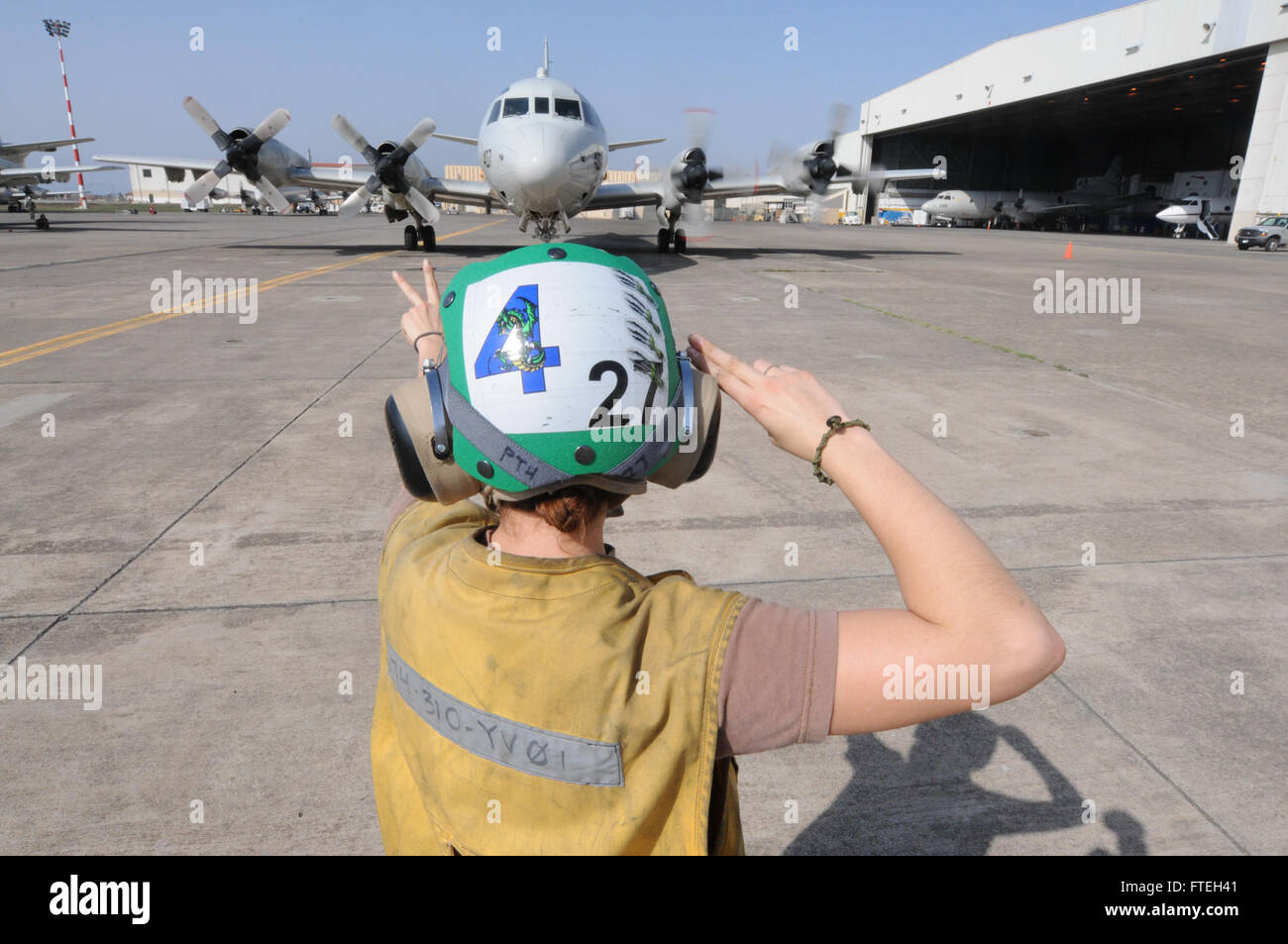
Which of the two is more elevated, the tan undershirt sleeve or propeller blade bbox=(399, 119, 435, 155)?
propeller blade bbox=(399, 119, 435, 155)

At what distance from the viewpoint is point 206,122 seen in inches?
806

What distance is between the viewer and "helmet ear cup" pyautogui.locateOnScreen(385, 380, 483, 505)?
123 centimetres

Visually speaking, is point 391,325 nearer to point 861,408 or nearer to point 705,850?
point 861,408

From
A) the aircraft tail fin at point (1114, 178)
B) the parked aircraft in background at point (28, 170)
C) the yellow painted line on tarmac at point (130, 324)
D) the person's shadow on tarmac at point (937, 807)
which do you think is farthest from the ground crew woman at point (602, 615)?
the aircraft tail fin at point (1114, 178)

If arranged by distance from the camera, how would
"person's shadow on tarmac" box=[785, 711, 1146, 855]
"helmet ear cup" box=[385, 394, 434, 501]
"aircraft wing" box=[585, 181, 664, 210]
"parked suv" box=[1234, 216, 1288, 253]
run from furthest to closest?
"parked suv" box=[1234, 216, 1288, 253] < "aircraft wing" box=[585, 181, 664, 210] < "person's shadow on tarmac" box=[785, 711, 1146, 855] < "helmet ear cup" box=[385, 394, 434, 501]

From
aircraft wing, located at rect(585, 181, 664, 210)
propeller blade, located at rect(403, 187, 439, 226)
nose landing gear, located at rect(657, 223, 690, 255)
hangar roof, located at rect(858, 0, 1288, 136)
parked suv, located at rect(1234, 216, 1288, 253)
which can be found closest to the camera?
propeller blade, located at rect(403, 187, 439, 226)

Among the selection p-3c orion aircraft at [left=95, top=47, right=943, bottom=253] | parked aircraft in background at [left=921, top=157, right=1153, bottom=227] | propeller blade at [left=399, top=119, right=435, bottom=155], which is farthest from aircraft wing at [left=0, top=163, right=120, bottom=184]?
parked aircraft in background at [left=921, top=157, right=1153, bottom=227]

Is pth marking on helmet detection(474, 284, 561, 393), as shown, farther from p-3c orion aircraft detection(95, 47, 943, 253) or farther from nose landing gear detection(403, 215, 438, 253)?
nose landing gear detection(403, 215, 438, 253)

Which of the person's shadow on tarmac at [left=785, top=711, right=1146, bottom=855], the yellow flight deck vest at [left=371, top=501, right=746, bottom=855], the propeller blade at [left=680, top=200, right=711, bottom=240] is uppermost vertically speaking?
the propeller blade at [left=680, top=200, right=711, bottom=240]

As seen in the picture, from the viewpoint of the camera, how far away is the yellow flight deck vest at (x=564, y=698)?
1094 mm

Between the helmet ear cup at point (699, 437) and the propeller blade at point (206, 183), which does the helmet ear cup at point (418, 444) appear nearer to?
the helmet ear cup at point (699, 437)

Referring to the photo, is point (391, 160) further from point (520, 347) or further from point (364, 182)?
point (520, 347)

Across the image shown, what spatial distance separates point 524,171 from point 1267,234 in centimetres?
3502

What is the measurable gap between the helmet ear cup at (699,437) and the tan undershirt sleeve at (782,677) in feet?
0.99
